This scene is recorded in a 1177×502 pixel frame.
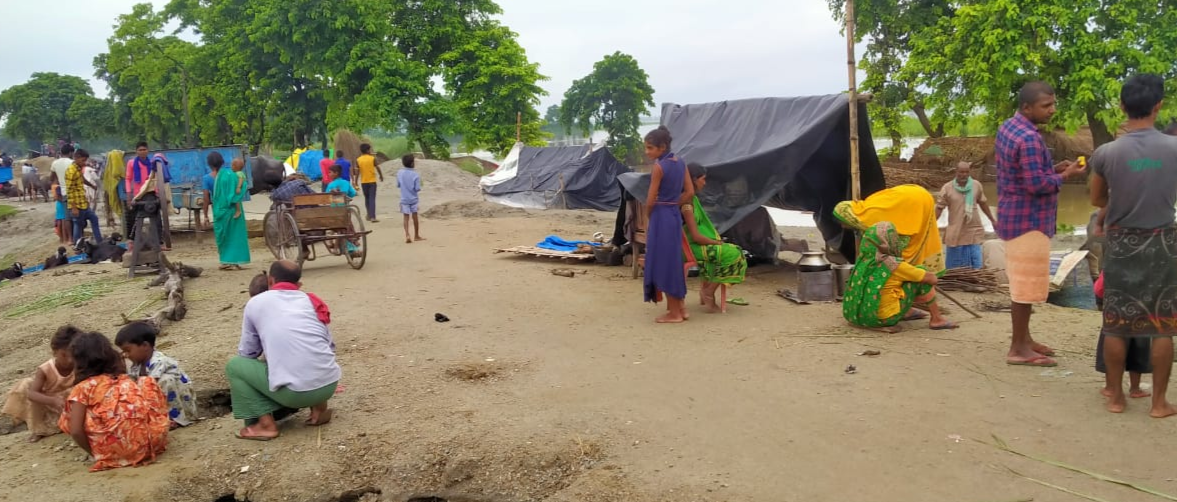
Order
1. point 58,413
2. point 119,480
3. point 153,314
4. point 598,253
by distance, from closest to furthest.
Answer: point 119,480
point 58,413
point 153,314
point 598,253

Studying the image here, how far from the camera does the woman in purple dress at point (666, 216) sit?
6816 millimetres

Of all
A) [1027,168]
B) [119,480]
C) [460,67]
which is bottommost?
[119,480]

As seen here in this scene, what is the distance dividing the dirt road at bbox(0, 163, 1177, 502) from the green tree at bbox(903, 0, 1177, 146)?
18141mm

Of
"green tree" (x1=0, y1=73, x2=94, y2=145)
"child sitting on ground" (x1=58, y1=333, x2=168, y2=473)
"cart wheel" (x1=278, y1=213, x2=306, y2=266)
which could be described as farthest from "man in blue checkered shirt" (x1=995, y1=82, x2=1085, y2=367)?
"green tree" (x1=0, y1=73, x2=94, y2=145)

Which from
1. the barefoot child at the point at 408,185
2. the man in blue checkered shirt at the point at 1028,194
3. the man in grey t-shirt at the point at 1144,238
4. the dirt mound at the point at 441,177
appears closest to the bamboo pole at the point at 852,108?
the man in blue checkered shirt at the point at 1028,194

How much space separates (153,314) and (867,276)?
21.3ft

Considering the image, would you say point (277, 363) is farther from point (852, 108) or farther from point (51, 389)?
point (852, 108)

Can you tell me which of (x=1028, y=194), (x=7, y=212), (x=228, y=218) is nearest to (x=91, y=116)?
(x=7, y=212)

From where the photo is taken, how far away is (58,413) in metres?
4.77

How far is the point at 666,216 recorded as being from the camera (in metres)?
6.88

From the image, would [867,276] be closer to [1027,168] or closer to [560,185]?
[1027,168]

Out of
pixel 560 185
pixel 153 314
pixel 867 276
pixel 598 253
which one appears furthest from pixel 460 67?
pixel 867 276

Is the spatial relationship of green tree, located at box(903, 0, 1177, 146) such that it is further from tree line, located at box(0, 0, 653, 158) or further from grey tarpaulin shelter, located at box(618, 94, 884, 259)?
grey tarpaulin shelter, located at box(618, 94, 884, 259)

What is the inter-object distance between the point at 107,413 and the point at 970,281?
750 cm
